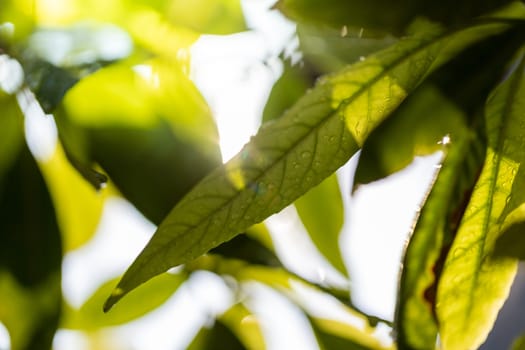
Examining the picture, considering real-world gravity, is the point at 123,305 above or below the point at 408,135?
below

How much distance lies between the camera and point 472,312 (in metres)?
0.31

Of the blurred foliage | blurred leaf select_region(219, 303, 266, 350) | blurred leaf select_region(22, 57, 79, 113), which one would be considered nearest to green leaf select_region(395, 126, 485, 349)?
the blurred foliage

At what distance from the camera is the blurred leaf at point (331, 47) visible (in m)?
0.37

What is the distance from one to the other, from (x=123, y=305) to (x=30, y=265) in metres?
0.07

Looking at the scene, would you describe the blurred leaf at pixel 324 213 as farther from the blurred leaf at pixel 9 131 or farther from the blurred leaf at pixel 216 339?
the blurred leaf at pixel 9 131

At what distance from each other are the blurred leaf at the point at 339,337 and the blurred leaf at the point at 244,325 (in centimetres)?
4

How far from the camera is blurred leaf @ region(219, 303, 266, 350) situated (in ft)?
1.28

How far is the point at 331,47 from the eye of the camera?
15.0 inches

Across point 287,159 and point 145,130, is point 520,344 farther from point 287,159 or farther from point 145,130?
point 145,130

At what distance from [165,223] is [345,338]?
0.18 meters

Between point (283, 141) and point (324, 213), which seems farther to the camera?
point (324, 213)

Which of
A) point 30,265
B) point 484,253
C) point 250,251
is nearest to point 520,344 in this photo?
point 484,253

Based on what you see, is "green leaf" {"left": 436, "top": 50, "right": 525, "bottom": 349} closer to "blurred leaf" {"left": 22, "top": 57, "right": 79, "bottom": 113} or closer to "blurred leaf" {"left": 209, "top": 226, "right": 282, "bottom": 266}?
"blurred leaf" {"left": 209, "top": 226, "right": 282, "bottom": 266}

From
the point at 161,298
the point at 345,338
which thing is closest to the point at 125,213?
the point at 161,298
